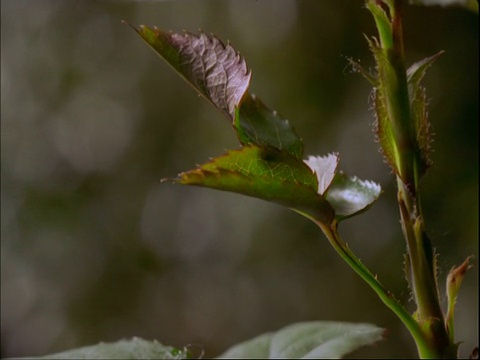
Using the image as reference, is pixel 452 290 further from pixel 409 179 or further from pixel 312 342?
pixel 312 342

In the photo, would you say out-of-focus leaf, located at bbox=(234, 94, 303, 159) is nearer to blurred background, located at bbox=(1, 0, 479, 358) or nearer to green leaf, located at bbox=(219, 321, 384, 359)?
green leaf, located at bbox=(219, 321, 384, 359)

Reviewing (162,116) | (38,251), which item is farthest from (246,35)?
(38,251)

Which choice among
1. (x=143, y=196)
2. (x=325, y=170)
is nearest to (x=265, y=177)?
(x=325, y=170)

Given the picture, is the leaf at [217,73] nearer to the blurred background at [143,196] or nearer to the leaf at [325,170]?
the leaf at [325,170]

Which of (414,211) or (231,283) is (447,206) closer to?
(231,283)

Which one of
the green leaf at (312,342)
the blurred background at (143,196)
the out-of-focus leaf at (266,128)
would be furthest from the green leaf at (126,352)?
the blurred background at (143,196)

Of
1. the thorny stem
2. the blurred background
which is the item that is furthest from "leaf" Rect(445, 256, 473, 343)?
the blurred background
